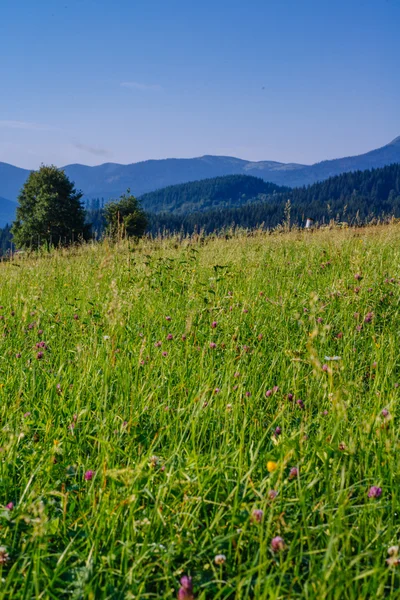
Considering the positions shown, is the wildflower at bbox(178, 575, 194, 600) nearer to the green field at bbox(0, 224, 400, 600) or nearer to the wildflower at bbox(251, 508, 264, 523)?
the green field at bbox(0, 224, 400, 600)

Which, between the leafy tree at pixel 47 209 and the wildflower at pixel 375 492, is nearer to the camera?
the wildflower at pixel 375 492

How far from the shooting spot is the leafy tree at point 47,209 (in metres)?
49.7

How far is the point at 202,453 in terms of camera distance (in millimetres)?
2490

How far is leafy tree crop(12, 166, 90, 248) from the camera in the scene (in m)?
49.7

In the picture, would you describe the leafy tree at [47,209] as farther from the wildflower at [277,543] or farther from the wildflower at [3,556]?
the wildflower at [277,543]

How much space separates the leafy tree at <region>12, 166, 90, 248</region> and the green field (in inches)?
1864

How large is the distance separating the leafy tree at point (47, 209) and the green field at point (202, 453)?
155 feet

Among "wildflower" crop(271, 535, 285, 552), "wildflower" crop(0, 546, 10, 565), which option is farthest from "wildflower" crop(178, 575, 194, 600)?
"wildflower" crop(0, 546, 10, 565)

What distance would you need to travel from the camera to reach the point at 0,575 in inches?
61.7

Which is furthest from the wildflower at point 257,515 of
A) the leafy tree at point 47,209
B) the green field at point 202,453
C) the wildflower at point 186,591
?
the leafy tree at point 47,209

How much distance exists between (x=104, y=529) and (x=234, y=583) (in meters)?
0.50

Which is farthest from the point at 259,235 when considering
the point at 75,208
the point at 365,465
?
the point at 75,208

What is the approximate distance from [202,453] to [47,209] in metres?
50.6

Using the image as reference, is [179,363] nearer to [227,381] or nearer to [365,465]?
[227,381]
